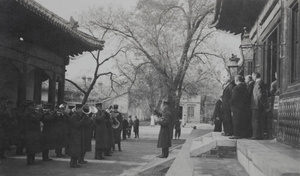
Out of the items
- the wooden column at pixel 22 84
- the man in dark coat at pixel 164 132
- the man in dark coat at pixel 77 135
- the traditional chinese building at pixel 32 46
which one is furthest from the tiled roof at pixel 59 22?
the man in dark coat at pixel 164 132

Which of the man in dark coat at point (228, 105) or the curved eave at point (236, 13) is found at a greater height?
the curved eave at point (236, 13)

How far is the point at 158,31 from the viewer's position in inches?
862

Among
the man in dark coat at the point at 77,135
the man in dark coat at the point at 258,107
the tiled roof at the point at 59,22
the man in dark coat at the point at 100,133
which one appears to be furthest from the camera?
the man in dark coat at the point at 100,133

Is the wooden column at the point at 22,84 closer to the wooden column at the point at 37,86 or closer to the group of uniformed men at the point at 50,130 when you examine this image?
the group of uniformed men at the point at 50,130

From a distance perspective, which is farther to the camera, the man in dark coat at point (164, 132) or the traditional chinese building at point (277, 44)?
the man in dark coat at point (164, 132)

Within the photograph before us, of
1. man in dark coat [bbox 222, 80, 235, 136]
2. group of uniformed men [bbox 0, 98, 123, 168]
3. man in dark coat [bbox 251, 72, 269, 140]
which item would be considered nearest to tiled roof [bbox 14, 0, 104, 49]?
group of uniformed men [bbox 0, 98, 123, 168]

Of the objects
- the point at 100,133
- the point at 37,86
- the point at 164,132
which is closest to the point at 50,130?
the point at 100,133

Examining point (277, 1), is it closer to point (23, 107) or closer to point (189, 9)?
point (23, 107)

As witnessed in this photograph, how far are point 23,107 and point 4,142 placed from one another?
1.24 metres

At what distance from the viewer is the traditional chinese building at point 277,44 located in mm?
6672

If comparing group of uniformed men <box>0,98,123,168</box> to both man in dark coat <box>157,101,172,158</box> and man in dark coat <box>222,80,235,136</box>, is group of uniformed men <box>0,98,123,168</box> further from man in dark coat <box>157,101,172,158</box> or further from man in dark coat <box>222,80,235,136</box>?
man in dark coat <box>222,80,235,136</box>

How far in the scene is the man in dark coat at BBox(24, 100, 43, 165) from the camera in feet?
32.4

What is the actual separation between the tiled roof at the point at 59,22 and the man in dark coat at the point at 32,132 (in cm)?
276

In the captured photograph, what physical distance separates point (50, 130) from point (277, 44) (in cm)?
747
